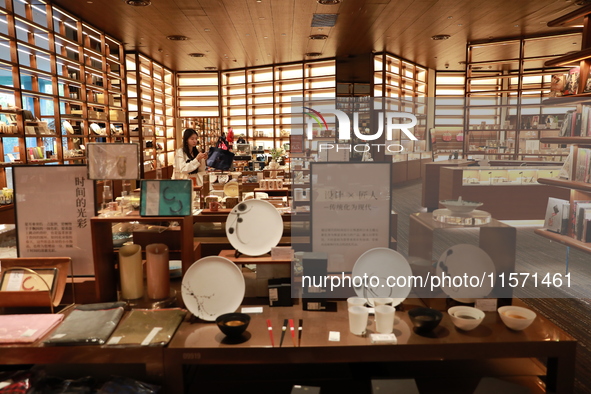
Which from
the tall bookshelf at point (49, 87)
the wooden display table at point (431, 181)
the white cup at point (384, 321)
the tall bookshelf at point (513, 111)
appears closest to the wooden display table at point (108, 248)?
the white cup at point (384, 321)

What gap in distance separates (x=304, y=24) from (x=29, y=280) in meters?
5.94

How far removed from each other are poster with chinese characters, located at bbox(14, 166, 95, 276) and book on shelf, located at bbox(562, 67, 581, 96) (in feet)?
13.6

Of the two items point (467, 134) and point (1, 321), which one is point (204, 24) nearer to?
point (467, 134)

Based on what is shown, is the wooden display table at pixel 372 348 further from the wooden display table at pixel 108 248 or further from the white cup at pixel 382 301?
the wooden display table at pixel 108 248

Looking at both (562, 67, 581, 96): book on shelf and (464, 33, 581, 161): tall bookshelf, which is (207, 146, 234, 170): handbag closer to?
(562, 67, 581, 96): book on shelf

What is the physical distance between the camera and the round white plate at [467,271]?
6.66ft

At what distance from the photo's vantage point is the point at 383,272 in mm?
2023

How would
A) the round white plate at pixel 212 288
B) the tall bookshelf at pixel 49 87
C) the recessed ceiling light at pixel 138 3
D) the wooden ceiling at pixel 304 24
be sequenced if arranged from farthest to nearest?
the wooden ceiling at pixel 304 24 < the recessed ceiling light at pixel 138 3 < the tall bookshelf at pixel 49 87 < the round white plate at pixel 212 288

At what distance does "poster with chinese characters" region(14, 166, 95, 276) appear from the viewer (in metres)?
2.18

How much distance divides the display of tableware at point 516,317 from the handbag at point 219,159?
139 inches

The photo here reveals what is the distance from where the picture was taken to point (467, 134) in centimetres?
814

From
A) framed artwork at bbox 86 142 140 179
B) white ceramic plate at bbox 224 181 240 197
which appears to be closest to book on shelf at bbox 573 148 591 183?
white ceramic plate at bbox 224 181 240 197

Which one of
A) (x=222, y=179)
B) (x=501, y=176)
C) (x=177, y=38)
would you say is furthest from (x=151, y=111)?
(x=501, y=176)

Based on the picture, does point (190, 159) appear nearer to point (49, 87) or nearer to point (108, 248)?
point (108, 248)
